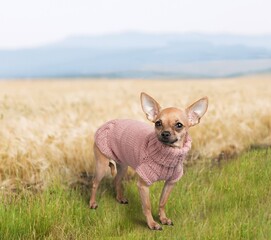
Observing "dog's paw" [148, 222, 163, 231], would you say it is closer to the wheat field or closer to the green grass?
the green grass

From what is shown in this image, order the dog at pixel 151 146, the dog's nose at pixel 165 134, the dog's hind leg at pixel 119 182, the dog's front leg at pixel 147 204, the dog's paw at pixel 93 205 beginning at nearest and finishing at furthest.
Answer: the dog's nose at pixel 165 134
the dog at pixel 151 146
the dog's front leg at pixel 147 204
the dog's paw at pixel 93 205
the dog's hind leg at pixel 119 182

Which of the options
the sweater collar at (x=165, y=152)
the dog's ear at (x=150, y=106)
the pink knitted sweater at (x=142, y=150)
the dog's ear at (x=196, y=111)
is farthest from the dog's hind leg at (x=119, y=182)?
the dog's ear at (x=196, y=111)

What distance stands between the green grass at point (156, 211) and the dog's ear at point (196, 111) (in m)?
0.80

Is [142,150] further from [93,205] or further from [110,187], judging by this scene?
[110,187]

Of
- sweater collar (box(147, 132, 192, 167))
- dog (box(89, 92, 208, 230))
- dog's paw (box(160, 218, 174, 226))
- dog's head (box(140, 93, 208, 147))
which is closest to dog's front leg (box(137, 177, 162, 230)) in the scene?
dog (box(89, 92, 208, 230))

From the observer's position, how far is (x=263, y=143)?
6.88 meters

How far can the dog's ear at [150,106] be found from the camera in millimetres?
4113

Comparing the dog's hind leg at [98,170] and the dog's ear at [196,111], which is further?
the dog's hind leg at [98,170]

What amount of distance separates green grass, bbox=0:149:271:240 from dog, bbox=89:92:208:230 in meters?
0.19

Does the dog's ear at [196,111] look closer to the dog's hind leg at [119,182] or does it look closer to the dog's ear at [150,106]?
the dog's ear at [150,106]

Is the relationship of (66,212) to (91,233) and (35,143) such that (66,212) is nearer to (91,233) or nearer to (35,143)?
(91,233)

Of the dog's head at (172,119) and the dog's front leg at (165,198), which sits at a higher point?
the dog's head at (172,119)

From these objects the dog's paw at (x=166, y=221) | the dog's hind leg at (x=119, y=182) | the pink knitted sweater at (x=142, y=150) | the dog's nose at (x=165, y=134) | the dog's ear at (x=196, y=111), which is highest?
the dog's ear at (x=196, y=111)

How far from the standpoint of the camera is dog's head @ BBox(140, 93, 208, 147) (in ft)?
12.9
